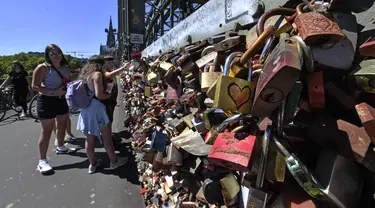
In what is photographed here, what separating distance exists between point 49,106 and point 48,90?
9.0 inches

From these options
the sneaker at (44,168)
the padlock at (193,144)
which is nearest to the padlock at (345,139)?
the padlock at (193,144)

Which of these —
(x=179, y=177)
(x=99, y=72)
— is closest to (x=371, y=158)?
(x=179, y=177)

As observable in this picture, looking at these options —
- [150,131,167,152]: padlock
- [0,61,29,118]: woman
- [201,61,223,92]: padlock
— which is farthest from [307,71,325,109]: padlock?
[0,61,29,118]: woman

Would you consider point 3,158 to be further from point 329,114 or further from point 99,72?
point 329,114

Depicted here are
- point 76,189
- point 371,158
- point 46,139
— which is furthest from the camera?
point 46,139

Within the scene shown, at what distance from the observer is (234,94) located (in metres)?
0.65

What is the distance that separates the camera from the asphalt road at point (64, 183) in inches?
95.7

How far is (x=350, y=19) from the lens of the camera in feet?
2.12

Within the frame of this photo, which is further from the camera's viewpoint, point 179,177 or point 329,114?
point 179,177

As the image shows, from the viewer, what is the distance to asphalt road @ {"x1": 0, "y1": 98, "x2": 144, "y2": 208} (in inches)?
95.7

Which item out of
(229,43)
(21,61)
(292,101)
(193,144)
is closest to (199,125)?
(193,144)

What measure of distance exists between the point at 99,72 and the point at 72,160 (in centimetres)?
162

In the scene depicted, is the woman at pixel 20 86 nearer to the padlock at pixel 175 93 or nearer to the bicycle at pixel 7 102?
the bicycle at pixel 7 102

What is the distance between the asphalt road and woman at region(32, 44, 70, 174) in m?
0.26
